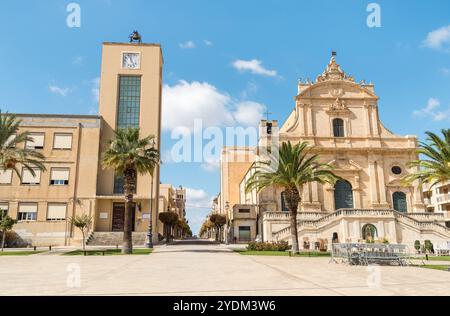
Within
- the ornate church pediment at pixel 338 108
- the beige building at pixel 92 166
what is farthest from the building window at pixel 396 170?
the beige building at pixel 92 166

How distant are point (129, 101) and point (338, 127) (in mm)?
26479

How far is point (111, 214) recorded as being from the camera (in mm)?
42562

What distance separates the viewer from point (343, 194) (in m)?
46.7

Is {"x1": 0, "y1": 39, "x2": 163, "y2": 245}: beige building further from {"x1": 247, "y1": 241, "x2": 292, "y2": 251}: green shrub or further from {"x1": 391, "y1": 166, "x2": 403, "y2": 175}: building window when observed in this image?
{"x1": 391, "y1": 166, "x2": 403, "y2": 175}: building window

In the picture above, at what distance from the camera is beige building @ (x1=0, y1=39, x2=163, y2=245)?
39.2 m

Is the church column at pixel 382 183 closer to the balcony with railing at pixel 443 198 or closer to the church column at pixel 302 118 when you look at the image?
the church column at pixel 302 118

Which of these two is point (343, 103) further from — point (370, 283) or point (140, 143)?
point (370, 283)

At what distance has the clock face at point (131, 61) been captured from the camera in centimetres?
4641

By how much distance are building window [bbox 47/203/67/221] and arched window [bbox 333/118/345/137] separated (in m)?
33.4

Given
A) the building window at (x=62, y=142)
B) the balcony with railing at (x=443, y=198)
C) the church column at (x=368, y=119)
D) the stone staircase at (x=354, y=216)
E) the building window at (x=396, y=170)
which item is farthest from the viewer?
the balcony with railing at (x=443, y=198)

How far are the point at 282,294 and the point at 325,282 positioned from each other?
2777 mm

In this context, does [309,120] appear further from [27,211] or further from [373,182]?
[27,211]

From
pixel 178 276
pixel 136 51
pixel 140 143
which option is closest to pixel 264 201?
pixel 140 143

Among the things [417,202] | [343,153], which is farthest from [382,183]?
[343,153]
